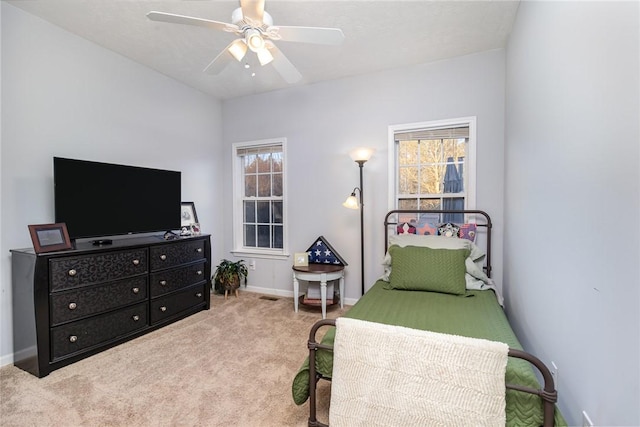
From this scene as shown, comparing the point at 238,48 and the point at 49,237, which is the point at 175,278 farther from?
the point at 238,48

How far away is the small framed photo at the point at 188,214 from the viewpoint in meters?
3.77

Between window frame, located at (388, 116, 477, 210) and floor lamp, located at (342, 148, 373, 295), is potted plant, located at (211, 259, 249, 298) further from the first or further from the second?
window frame, located at (388, 116, 477, 210)

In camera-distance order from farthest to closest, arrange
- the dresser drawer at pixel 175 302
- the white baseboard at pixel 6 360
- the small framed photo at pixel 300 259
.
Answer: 1. the small framed photo at pixel 300 259
2. the dresser drawer at pixel 175 302
3. the white baseboard at pixel 6 360

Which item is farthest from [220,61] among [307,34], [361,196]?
[361,196]

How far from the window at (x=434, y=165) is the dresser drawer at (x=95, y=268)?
2.72 m

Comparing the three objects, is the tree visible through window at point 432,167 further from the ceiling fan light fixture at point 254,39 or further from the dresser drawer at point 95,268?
the dresser drawer at point 95,268

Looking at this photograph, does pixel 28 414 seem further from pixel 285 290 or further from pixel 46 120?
pixel 285 290

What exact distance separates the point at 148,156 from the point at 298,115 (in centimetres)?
188

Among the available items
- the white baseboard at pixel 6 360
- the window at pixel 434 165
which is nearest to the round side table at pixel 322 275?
the window at pixel 434 165

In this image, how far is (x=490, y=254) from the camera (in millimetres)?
3035

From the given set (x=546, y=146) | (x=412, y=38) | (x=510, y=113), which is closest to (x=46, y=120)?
(x=412, y=38)

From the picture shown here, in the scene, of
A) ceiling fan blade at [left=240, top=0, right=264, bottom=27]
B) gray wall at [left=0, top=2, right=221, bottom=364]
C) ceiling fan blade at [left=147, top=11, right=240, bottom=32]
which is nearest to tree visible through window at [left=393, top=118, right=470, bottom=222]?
ceiling fan blade at [left=240, top=0, right=264, bottom=27]

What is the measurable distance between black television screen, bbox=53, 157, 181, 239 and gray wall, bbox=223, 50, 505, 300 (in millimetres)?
1271

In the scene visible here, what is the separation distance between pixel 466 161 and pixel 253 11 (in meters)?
2.52
